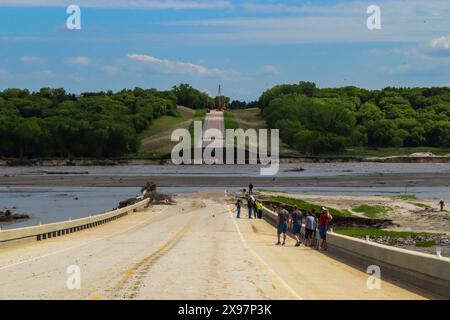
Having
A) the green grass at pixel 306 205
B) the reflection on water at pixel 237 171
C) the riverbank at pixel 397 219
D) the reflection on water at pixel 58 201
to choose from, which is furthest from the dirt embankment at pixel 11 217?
Answer: the reflection on water at pixel 237 171

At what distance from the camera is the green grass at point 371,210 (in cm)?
6991

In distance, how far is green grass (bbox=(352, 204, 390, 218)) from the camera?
69912 mm

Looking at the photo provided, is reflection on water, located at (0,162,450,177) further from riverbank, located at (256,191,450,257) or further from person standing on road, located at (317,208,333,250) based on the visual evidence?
person standing on road, located at (317,208,333,250)

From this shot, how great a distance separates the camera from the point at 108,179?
138 meters

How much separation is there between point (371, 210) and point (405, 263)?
51878mm

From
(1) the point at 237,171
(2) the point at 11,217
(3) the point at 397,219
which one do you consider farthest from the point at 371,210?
(1) the point at 237,171

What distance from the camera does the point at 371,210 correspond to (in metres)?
72.1

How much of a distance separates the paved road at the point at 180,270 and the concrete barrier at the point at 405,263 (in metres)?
0.60

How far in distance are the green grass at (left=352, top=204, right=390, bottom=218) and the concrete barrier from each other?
41.2 meters

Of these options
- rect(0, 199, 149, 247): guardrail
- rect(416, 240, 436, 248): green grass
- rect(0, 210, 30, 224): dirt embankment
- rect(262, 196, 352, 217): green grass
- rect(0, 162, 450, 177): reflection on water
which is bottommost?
rect(0, 210, 30, 224): dirt embankment

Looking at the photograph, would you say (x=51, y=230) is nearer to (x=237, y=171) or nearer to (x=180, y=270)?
(x=180, y=270)

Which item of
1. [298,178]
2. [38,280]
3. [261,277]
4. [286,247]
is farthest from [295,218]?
[298,178]

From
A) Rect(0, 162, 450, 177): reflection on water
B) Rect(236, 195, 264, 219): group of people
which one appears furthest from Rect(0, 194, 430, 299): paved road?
Rect(0, 162, 450, 177): reflection on water
